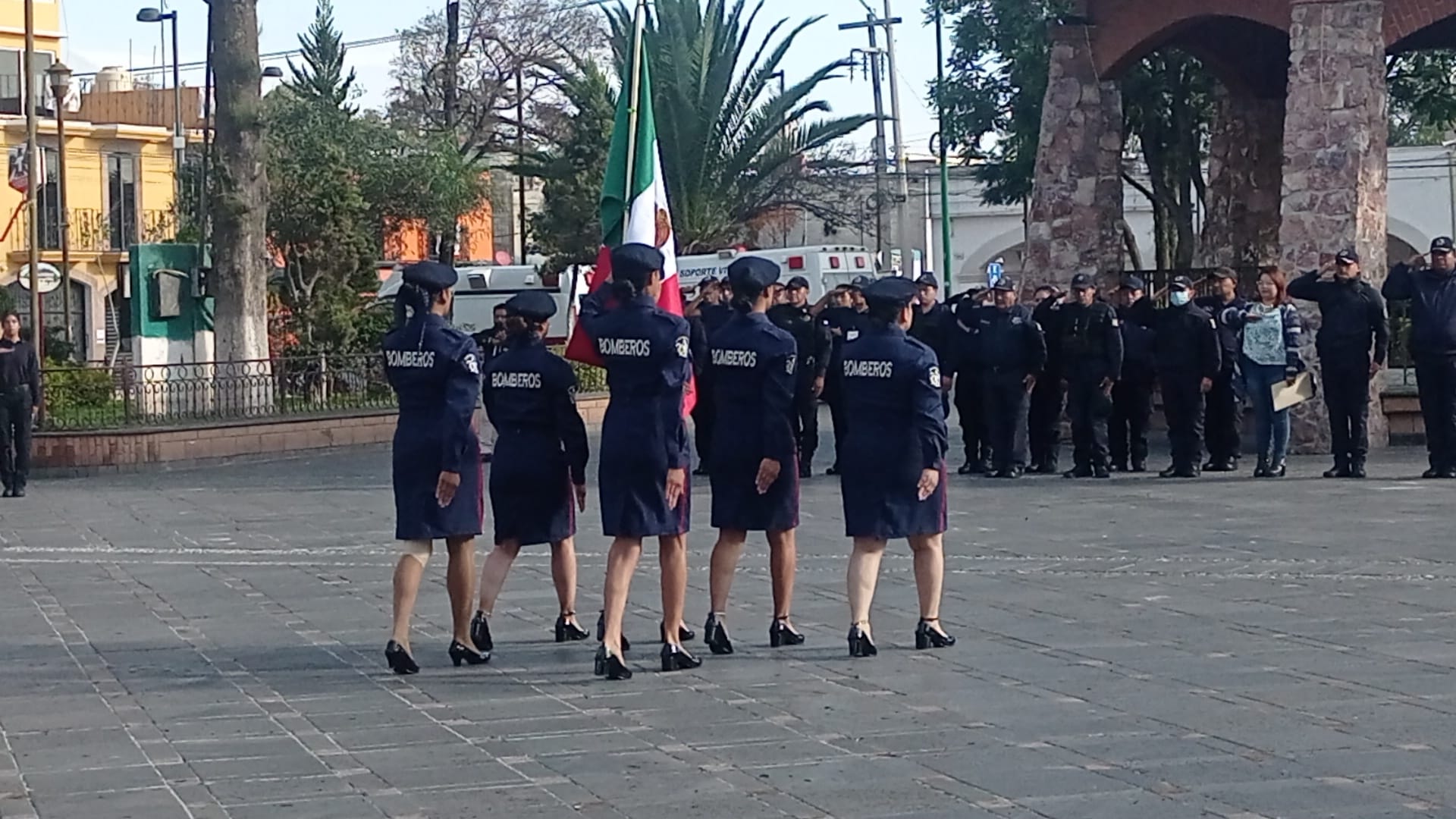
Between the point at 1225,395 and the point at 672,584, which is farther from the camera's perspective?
the point at 1225,395

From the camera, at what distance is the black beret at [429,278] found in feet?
30.7

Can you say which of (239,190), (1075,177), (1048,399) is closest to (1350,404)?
(1048,399)

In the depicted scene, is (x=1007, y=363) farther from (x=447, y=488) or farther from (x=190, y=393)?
(x=190, y=393)

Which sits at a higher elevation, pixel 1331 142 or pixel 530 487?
pixel 1331 142

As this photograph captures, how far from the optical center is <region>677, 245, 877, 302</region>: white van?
115 feet

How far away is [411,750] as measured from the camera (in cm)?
772

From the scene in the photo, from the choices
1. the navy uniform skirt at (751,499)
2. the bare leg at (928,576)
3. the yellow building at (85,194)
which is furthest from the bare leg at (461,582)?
the yellow building at (85,194)

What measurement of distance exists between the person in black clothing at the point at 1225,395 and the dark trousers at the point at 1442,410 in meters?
1.63

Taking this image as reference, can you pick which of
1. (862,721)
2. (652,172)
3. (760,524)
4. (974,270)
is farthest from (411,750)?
(974,270)

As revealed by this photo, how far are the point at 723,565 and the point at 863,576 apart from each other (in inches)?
26.1

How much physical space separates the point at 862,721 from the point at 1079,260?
585 inches

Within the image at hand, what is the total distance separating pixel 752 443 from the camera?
9.78 m

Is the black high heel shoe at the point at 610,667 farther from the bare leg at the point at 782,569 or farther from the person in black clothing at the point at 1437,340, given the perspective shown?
the person in black clothing at the point at 1437,340

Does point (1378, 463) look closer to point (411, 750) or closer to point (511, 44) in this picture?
point (411, 750)
